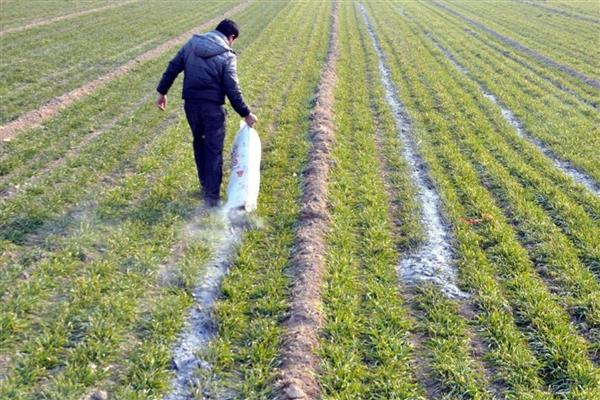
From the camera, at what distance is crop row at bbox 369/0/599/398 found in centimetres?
454

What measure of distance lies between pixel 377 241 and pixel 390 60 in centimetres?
1336

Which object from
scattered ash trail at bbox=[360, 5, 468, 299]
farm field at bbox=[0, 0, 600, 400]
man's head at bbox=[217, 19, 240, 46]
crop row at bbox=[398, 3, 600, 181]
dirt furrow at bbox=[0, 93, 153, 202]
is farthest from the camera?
crop row at bbox=[398, 3, 600, 181]

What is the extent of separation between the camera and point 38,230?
653 centimetres

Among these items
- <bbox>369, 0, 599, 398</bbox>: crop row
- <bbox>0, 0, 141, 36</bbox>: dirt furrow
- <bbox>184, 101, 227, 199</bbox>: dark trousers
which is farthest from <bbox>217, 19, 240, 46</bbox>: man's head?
<bbox>0, 0, 141, 36</bbox>: dirt furrow

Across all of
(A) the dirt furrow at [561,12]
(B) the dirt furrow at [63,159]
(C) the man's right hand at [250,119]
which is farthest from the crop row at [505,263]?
(A) the dirt furrow at [561,12]

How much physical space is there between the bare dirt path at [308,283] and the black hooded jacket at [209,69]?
Result: 167 centimetres

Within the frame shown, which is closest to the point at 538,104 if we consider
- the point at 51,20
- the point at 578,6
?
the point at 51,20

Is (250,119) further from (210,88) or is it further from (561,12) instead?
(561,12)

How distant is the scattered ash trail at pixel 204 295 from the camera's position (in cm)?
435

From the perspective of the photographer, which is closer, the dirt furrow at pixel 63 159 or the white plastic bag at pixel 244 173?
the white plastic bag at pixel 244 173

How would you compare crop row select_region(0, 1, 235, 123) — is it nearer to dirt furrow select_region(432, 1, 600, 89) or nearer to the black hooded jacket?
the black hooded jacket

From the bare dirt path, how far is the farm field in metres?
0.02

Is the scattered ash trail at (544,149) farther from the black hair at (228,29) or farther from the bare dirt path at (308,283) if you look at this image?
the black hair at (228,29)

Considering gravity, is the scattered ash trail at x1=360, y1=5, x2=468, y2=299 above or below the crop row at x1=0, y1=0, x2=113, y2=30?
below
